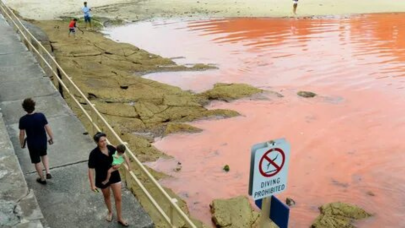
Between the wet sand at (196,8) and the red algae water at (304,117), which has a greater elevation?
the wet sand at (196,8)

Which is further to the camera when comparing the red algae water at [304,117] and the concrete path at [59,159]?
the red algae water at [304,117]

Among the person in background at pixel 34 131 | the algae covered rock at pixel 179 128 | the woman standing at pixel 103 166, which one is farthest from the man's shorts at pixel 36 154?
the algae covered rock at pixel 179 128

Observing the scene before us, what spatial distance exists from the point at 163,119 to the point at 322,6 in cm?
2939

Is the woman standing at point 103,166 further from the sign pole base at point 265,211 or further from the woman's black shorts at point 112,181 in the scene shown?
the sign pole base at point 265,211

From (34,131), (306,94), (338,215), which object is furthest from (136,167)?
(306,94)

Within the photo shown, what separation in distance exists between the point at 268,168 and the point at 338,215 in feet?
20.1

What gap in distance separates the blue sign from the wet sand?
31.8m

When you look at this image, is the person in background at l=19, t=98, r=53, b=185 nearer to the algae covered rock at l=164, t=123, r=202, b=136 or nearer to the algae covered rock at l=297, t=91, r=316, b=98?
the algae covered rock at l=164, t=123, r=202, b=136

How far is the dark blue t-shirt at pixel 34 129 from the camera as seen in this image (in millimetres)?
6727

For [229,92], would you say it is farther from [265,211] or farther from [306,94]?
[265,211]

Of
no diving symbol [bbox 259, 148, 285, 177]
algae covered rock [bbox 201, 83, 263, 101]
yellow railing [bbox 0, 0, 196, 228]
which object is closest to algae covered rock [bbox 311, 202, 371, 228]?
yellow railing [bbox 0, 0, 196, 228]

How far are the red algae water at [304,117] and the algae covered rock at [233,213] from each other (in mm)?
326

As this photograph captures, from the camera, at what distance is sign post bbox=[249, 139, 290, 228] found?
3844 millimetres

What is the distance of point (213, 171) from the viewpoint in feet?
37.8
